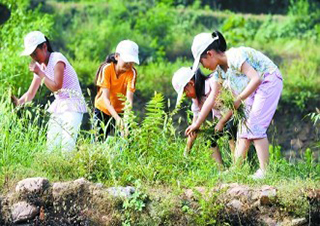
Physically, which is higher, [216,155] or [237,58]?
[237,58]

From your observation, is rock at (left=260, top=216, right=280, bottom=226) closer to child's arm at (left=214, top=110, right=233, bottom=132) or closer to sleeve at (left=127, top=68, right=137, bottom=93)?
child's arm at (left=214, top=110, right=233, bottom=132)

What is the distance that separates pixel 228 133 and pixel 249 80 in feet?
2.06

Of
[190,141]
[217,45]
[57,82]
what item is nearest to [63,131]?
[57,82]

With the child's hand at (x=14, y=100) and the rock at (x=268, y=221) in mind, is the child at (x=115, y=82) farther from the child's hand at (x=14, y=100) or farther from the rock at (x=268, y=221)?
the rock at (x=268, y=221)

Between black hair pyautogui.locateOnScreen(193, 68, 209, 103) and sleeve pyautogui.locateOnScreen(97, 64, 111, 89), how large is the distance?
0.96 m

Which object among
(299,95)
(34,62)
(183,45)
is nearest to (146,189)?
(34,62)

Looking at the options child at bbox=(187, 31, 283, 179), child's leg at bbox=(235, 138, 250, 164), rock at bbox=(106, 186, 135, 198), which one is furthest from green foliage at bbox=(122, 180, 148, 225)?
child's leg at bbox=(235, 138, 250, 164)

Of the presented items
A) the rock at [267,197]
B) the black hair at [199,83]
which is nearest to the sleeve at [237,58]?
the black hair at [199,83]

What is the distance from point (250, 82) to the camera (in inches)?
364

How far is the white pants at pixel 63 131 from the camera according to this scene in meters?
9.37

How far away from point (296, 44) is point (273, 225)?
1089cm

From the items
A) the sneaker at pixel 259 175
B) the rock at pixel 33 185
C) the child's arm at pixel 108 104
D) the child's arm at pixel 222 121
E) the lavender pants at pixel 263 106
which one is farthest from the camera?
the child's arm at pixel 108 104

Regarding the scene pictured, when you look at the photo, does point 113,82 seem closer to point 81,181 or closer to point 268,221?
point 81,181

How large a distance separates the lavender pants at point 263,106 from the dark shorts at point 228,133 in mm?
263
